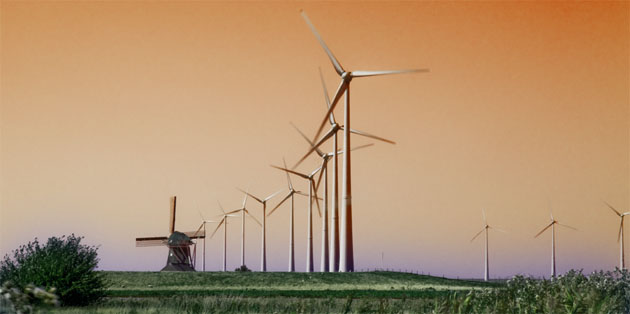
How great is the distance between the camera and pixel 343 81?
88.8 meters

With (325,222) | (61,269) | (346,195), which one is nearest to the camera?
(61,269)

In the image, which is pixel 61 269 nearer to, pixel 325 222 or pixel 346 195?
pixel 346 195

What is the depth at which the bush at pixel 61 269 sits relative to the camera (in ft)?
171

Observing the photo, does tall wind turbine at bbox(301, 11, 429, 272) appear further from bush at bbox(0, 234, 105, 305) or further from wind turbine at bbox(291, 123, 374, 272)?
bush at bbox(0, 234, 105, 305)

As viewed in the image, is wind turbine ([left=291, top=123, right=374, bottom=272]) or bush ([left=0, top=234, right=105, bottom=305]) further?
wind turbine ([left=291, top=123, right=374, bottom=272])

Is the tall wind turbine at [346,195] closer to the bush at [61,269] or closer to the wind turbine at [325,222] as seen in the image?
the wind turbine at [325,222]

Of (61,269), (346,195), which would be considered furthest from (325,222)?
(61,269)

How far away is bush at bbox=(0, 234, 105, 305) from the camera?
5203 centimetres

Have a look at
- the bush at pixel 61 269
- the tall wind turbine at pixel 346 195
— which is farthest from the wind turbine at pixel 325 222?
the bush at pixel 61 269

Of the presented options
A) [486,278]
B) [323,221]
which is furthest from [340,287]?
[486,278]

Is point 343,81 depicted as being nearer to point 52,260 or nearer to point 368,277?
point 368,277

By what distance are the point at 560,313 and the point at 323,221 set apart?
6832cm

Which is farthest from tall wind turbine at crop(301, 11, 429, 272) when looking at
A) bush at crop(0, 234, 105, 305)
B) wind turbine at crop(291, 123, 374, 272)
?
bush at crop(0, 234, 105, 305)

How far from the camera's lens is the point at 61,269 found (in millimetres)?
52281
